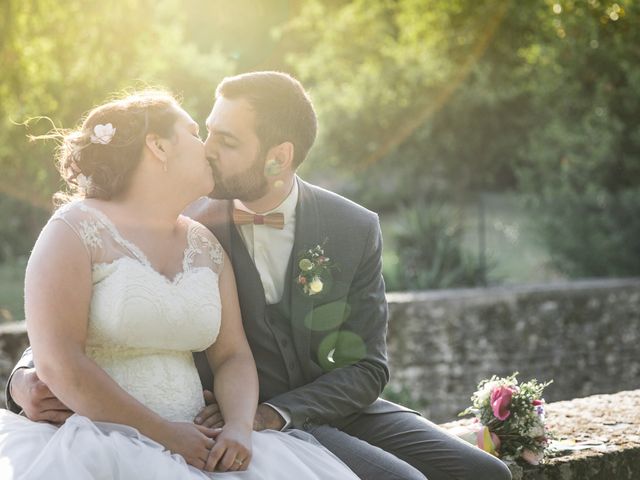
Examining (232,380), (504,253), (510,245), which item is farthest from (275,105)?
(504,253)

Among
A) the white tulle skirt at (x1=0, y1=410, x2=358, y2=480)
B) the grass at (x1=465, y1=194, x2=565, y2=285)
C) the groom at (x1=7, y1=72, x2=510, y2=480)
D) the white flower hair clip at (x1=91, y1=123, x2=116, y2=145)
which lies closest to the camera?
the white tulle skirt at (x1=0, y1=410, x2=358, y2=480)

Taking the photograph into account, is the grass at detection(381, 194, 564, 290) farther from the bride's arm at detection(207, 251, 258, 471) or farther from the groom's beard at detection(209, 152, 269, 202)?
the bride's arm at detection(207, 251, 258, 471)

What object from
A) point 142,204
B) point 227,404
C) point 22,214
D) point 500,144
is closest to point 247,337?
point 227,404

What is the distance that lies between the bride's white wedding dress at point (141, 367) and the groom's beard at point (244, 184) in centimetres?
32

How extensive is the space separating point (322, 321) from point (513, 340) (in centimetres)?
714

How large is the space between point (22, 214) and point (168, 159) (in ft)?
56.3

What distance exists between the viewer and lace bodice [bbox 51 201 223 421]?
294 cm

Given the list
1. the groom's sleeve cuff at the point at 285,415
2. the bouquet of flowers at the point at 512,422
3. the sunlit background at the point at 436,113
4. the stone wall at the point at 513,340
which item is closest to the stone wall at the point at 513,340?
the stone wall at the point at 513,340

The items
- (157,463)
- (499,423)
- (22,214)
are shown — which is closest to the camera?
(157,463)

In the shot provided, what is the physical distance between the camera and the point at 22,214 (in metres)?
19.4

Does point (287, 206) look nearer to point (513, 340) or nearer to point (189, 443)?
point (189, 443)

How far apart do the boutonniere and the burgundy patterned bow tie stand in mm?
149

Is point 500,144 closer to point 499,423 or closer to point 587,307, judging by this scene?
point 587,307

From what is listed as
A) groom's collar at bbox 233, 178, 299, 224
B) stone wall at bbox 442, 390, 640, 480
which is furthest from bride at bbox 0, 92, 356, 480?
stone wall at bbox 442, 390, 640, 480
